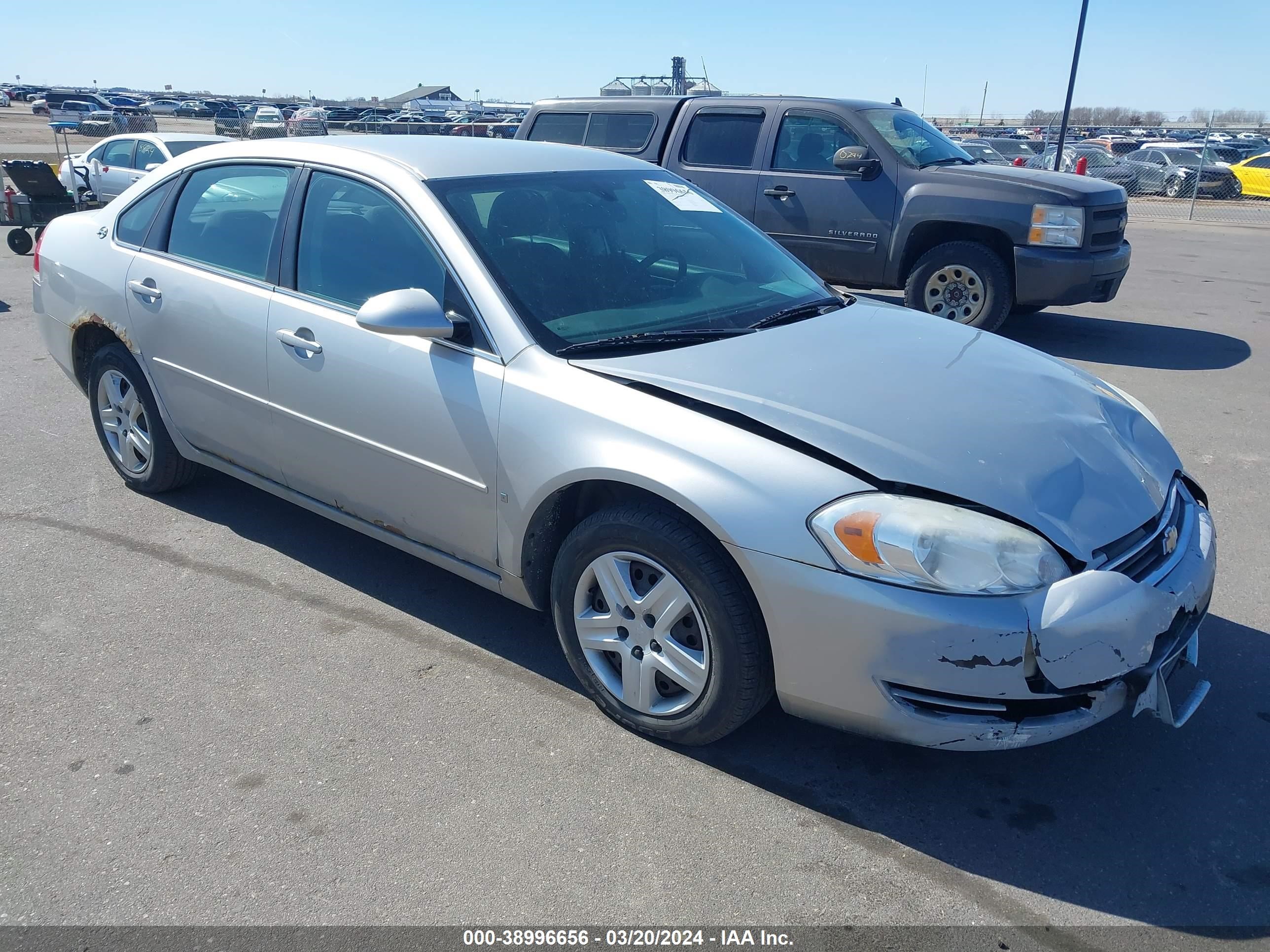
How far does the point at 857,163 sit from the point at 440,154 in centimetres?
561

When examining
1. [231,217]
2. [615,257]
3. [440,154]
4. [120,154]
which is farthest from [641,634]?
[120,154]

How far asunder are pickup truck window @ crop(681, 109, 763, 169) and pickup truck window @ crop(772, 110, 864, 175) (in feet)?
0.77

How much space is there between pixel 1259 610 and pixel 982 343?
1.56 m

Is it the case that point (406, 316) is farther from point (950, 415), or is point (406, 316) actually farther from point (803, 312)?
point (950, 415)

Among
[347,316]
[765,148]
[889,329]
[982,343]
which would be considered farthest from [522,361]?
[765,148]

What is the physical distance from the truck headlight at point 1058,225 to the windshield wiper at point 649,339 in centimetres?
558

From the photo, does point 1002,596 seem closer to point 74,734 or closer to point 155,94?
point 74,734

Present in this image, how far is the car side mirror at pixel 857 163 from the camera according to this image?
333 inches

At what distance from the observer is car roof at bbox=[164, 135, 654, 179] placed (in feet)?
12.3

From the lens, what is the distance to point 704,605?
9.23 ft

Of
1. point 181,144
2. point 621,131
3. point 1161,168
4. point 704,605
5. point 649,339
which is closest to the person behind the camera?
point 704,605

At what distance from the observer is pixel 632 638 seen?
3.05 metres

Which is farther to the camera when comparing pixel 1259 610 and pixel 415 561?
pixel 415 561

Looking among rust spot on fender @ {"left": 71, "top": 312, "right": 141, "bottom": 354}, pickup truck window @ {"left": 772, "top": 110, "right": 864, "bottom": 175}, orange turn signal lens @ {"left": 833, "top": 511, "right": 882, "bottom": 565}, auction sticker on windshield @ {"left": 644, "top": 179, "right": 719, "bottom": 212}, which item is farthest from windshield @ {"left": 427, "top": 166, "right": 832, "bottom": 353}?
pickup truck window @ {"left": 772, "top": 110, "right": 864, "bottom": 175}
